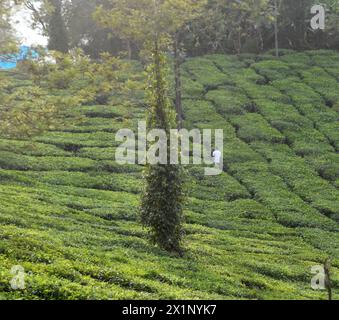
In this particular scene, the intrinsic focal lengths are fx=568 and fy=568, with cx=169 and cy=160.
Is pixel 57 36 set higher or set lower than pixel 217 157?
higher

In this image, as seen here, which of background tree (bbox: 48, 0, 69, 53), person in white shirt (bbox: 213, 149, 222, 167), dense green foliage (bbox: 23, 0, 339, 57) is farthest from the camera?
dense green foliage (bbox: 23, 0, 339, 57)

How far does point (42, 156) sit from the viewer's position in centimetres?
4128

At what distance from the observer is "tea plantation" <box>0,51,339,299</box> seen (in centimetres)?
1969

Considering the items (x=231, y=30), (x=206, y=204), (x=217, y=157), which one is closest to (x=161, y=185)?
(x=206, y=204)

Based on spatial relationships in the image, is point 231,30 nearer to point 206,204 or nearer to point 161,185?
point 206,204

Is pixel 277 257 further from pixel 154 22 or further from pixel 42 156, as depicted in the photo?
pixel 42 156

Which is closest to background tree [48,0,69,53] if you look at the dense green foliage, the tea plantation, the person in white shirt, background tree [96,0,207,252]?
the dense green foliage

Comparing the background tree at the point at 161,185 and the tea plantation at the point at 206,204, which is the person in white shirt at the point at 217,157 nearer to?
the tea plantation at the point at 206,204

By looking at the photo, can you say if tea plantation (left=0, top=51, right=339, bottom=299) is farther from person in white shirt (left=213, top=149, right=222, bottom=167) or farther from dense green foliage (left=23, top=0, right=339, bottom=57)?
dense green foliage (left=23, top=0, right=339, bottom=57)

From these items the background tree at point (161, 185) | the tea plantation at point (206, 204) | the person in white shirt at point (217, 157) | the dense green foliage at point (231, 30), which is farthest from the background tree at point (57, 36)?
the background tree at point (161, 185)

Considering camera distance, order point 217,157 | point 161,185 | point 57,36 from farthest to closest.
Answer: point 57,36 → point 217,157 → point 161,185

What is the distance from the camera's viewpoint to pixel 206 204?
36.6 m

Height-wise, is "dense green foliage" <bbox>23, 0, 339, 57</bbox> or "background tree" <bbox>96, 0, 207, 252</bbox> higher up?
"dense green foliage" <bbox>23, 0, 339, 57</bbox>
